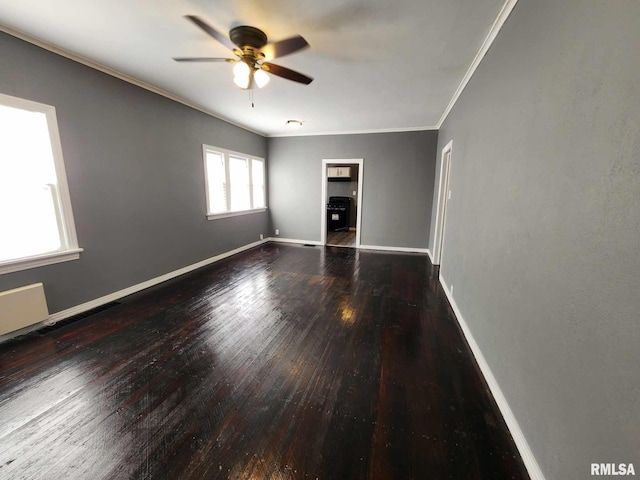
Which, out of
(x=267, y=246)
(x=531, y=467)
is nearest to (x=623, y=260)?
(x=531, y=467)

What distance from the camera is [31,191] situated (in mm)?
2465

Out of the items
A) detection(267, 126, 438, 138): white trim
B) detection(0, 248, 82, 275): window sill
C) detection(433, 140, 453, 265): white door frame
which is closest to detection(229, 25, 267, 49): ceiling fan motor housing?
detection(0, 248, 82, 275): window sill

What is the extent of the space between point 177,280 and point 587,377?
4.32 meters

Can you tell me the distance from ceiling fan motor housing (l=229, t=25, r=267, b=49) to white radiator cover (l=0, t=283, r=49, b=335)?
289 centimetres

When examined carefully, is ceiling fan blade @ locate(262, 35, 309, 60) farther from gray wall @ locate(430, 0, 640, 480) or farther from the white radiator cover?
the white radiator cover

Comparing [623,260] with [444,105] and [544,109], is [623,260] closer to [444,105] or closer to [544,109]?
[544,109]

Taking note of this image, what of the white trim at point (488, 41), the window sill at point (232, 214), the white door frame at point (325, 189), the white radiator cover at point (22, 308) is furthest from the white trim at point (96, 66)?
the white trim at point (488, 41)

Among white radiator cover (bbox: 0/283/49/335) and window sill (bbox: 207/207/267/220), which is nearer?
white radiator cover (bbox: 0/283/49/335)

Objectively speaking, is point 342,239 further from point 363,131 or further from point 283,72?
point 283,72

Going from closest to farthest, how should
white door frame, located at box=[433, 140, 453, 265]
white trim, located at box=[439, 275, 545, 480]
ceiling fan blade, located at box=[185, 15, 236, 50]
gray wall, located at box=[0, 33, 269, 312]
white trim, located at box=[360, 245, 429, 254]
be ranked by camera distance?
white trim, located at box=[439, 275, 545, 480] < ceiling fan blade, located at box=[185, 15, 236, 50] < gray wall, located at box=[0, 33, 269, 312] < white door frame, located at box=[433, 140, 453, 265] < white trim, located at box=[360, 245, 429, 254]

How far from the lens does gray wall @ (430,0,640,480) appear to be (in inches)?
31.7

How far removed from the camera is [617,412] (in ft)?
2.63

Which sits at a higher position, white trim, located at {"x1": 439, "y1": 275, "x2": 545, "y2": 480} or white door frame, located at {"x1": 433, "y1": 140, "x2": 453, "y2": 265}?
white door frame, located at {"x1": 433, "y1": 140, "x2": 453, "y2": 265}

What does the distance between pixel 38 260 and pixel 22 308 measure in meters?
0.45
